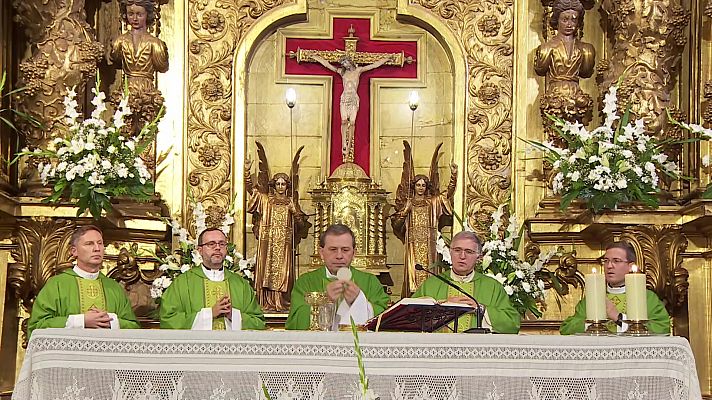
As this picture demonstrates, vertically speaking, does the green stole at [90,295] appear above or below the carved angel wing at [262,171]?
below

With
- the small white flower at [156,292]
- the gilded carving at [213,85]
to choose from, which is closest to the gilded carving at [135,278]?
the small white flower at [156,292]

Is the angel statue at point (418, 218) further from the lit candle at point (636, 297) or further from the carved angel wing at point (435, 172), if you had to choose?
the lit candle at point (636, 297)

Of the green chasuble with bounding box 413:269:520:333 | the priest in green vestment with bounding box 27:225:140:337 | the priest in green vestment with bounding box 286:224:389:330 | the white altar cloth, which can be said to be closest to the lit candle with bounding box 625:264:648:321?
the white altar cloth

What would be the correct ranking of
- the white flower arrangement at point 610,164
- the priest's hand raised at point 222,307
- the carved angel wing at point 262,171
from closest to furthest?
the priest's hand raised at point 222,307 → the white flower arrangement at point 610,164 → the carved angel wing at point 262,171

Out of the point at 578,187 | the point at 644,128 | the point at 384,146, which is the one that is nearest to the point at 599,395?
the point at 578,187

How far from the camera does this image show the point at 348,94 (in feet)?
33.7

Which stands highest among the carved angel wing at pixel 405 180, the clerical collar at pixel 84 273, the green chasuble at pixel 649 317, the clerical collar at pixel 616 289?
the carved angel wing at pixel 405 180

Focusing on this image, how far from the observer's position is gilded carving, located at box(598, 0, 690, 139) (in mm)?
9727

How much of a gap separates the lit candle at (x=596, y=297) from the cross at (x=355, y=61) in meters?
4.20

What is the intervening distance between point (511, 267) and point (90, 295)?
123 inches

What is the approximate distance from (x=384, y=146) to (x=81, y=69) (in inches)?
102

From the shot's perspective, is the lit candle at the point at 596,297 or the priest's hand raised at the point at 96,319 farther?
the priest's hand raised at the point at 96,319

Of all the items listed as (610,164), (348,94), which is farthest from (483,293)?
(348,94)

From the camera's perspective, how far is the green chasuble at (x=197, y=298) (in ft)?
26.7
